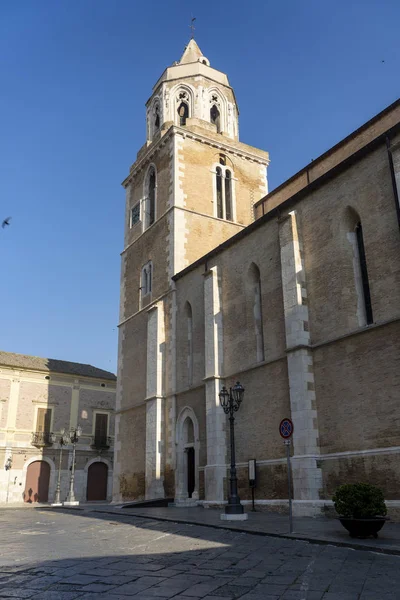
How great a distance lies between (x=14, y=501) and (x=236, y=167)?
26.0 metres

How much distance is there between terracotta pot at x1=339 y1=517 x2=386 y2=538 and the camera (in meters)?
10.1

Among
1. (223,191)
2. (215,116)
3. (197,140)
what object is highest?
(215,116)

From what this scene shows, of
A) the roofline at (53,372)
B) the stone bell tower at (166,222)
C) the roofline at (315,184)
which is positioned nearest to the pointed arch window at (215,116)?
the stone bell tower at (166,222)

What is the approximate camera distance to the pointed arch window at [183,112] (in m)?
31.8

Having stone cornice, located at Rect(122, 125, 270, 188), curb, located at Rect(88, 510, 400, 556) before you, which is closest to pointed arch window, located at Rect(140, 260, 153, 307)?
stone cornice, located at Rect(122, 125, 270, 188)

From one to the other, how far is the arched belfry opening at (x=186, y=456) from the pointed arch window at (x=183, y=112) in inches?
701

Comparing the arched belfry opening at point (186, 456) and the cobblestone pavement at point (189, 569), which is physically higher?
the arched belfry opening at point (186, 456)

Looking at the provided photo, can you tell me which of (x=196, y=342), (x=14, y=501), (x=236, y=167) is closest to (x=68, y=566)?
(x=196, y=342)

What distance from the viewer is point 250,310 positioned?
19812 millimetres

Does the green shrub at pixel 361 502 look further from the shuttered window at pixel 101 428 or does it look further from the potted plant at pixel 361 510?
the shuttered window at pixel 101 428

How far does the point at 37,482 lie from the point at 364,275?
3016 cm

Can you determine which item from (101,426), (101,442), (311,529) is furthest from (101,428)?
(311,529)

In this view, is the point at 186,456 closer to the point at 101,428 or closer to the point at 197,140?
the point at 197,140

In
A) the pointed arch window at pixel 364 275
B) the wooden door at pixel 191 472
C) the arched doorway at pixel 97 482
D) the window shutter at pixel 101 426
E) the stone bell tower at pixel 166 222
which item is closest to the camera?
the pointed arch window at pixel 364 275
